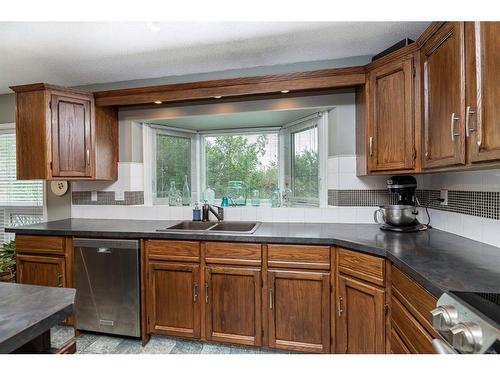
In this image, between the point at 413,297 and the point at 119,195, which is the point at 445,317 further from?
the point at 119,195

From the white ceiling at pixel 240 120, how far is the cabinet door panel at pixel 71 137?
668 millimetres

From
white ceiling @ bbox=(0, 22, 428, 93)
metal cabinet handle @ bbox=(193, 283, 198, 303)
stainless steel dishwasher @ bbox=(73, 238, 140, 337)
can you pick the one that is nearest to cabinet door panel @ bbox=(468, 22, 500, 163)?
white ceiling @ bbox=(0, 22, 428, 93)

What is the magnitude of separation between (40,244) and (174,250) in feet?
3.95

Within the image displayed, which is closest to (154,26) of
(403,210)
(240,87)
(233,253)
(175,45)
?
(175,45)

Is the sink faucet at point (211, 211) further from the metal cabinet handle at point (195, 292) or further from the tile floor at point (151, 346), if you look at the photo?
the tile floor at point (151, 346)

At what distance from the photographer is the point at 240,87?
7.65 ft

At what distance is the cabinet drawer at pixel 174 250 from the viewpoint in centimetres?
208

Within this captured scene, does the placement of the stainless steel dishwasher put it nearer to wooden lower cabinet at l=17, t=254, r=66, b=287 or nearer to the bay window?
wooden lower cabinet at l=17, t=254, r=66, b=287

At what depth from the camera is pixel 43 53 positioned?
7.60ft

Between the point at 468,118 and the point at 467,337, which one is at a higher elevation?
the point at 468,118

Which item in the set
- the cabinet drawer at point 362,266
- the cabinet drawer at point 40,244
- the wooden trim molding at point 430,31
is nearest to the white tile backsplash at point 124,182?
the cabinet drawer at point 40,244

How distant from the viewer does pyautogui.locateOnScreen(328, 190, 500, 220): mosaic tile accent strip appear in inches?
62.6

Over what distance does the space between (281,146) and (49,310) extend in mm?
2516

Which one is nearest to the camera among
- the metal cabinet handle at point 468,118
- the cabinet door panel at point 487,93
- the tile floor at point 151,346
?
the cabinet door panel at point 487,93
